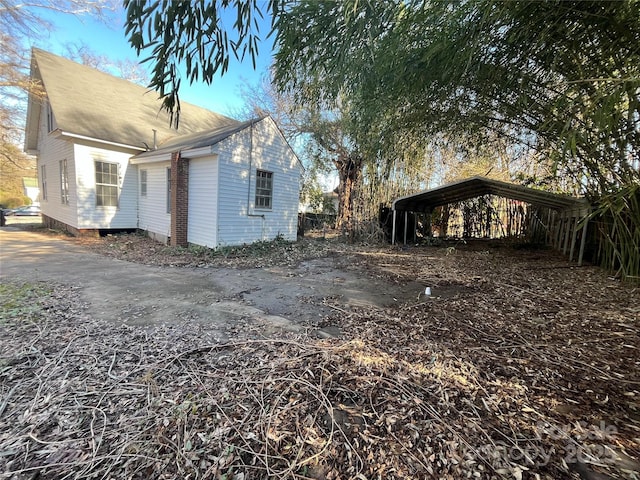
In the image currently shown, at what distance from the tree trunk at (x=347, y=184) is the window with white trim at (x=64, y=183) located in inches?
398

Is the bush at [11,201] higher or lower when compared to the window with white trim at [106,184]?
lower

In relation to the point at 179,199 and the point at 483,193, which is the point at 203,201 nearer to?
the point at 179,199

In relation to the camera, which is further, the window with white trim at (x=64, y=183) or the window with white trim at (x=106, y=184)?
the window with white trim at (x=64, y=183)

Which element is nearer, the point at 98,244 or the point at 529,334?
the point at 529,334

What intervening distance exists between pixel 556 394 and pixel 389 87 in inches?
136

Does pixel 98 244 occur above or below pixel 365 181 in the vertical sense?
below

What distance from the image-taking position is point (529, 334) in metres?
3.17

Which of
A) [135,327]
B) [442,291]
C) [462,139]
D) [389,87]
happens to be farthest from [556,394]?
[462,139]

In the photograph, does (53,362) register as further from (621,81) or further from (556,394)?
(621,81)

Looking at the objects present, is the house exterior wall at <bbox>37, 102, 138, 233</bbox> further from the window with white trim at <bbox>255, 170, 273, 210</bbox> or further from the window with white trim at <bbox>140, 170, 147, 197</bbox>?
the window with white trim at <bbox>255, 170, 273, 210</bbox>

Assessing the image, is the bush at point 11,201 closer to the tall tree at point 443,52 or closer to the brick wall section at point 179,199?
the brick wall section at point 179,199

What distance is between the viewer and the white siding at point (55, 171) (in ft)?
32.3

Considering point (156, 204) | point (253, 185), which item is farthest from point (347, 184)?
point (156, 204)

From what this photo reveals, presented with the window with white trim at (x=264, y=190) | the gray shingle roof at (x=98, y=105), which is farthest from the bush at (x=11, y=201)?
the window with white trim at (x=264, y=190)
